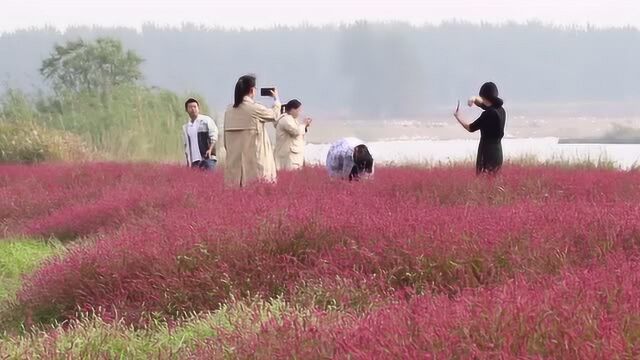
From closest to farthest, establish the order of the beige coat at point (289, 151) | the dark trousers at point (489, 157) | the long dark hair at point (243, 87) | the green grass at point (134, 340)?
1. the green grass at point (134, 340)
2. the long dark hair at point (243, 87)
3. the dark trousers at point (489, 157)
4. the beige coat at point (289, 151)

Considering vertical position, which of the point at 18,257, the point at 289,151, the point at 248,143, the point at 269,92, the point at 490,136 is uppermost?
the point at 269,92

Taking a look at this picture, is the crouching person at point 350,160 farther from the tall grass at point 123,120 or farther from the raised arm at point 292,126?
the tall grass at point 123,120

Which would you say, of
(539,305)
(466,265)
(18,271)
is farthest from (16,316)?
(539,305)

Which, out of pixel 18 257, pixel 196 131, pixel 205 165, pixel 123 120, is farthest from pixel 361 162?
pixel 123 120

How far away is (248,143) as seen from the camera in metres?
9.73

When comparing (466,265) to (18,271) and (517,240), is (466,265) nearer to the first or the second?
(517,240)

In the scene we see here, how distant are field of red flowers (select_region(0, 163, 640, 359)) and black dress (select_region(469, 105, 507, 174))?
2.38ft

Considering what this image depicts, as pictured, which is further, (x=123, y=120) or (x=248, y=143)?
(x=123, y=120)

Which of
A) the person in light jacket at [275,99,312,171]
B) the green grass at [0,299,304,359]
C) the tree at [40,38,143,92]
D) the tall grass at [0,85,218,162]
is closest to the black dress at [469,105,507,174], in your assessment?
the person in light jacket at [275,99,312,171]

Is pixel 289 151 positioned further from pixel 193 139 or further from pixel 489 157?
pixel 489 157

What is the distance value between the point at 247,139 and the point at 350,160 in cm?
101

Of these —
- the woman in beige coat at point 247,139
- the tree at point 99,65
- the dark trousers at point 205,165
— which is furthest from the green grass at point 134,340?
the tree at point 99,65

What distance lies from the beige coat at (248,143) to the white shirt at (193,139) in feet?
8.10

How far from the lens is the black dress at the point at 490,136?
30.9 feet
